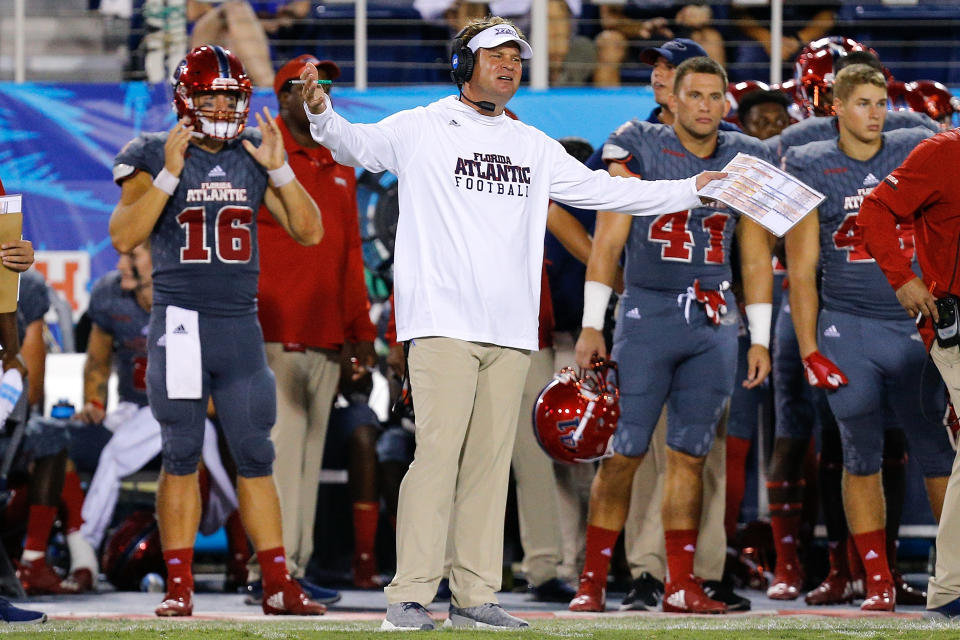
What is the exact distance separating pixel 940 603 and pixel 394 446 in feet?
9.16

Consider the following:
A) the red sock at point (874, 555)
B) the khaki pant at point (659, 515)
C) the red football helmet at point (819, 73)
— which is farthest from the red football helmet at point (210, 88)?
the red sock at point (874, 555)

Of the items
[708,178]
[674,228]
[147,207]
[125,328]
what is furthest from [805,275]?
[125,328]

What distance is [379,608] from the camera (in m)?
5.73

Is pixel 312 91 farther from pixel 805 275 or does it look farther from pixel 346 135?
pixel 805 275

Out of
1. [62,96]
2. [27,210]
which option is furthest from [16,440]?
[62,96]

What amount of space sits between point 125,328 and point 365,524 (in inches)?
56.3

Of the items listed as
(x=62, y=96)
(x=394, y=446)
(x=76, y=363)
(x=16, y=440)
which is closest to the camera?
(x=16, y=440)

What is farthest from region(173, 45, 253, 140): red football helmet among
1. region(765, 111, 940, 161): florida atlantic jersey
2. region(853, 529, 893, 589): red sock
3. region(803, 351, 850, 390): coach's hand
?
region(853, 529, 893, 589): red sock

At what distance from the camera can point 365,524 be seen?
6609mm

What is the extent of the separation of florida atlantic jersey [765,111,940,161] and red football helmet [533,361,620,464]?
1.29m

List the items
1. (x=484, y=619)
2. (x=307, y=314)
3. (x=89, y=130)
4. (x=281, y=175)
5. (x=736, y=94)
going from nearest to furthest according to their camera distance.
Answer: (x=484, y=619)
(x=281, y=175)
(x=307, y=314)
(x=736, y=94)
(x=89, y=130)

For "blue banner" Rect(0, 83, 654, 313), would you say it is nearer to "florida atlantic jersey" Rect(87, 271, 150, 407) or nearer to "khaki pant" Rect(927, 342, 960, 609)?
"florida atlantic jersey" Rect(87, 271, 150, 407)

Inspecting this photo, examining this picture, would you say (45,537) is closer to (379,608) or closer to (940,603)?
(379,608)

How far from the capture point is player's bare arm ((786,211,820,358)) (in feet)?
18.1
